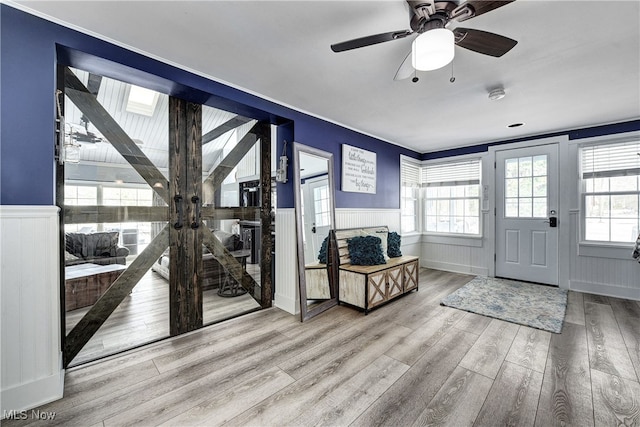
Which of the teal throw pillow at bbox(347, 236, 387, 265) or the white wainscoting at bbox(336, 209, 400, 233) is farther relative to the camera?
the white wainscoting at bbox(336, 209, 400, 233)

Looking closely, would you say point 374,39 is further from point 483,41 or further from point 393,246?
point 393,246

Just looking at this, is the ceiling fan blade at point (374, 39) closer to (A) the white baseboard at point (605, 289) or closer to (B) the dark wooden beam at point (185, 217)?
(B) the dark wooden beam at point (185, 217)

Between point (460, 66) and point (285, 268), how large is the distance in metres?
2.58

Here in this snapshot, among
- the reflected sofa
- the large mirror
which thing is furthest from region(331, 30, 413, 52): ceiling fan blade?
the reflected sofa

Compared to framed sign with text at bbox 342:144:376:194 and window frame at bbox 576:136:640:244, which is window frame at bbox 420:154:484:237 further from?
framed sign with text at bbox 342:144:376:194

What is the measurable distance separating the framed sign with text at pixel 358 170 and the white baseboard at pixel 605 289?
3144 millimetres

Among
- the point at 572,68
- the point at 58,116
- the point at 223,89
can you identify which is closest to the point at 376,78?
the point at 223,89

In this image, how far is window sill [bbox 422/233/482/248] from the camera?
15.5 feet

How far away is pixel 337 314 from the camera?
301 centimetres

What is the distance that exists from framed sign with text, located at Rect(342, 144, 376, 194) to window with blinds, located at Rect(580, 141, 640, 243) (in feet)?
9.59

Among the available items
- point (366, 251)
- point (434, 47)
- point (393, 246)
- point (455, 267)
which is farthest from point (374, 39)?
point (455, 267)

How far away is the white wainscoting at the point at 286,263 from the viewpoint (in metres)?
3.03

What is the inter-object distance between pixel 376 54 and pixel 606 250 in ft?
13.6

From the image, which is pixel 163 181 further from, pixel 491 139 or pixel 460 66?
pixel 491 139
